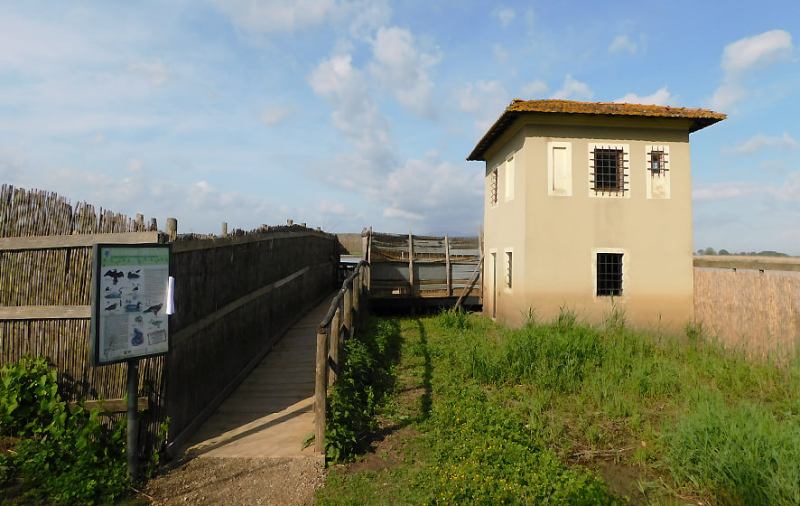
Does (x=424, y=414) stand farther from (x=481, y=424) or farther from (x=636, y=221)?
(x=636, y=221)

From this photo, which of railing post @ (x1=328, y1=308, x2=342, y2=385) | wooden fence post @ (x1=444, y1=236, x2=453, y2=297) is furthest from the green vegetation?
wooden fence post @ (x1=444, y1=236, x2=453, y2=297)

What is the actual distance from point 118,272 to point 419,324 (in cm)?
927

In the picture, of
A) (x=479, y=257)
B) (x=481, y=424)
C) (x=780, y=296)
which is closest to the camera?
(x=481, y=424)

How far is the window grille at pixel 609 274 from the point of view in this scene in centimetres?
1100

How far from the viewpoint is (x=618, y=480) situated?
4.50m

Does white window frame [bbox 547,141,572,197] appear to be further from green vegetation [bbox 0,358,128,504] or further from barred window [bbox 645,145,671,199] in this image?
green vegetation [bbox 0,358,128,504]

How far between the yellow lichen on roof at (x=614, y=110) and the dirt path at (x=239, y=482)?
30.8 ft

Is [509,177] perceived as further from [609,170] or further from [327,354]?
[327,354]

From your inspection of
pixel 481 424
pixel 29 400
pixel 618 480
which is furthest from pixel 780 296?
pixel 29 400

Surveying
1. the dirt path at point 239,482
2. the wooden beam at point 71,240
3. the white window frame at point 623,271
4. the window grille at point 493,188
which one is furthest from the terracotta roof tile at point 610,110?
the dirt path at point 239,482

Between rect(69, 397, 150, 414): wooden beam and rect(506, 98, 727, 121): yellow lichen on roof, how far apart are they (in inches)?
383

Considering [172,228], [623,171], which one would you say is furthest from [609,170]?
[172,228]

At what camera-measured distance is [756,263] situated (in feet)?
27.2

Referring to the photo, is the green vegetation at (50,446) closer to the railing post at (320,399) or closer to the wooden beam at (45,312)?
the wooden beam at (45,312)
